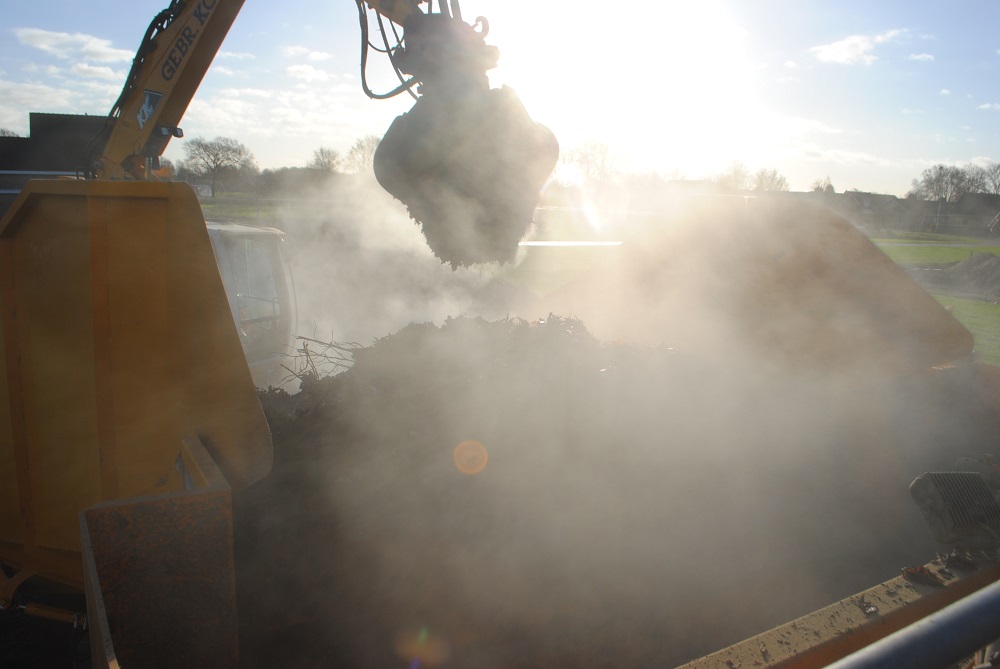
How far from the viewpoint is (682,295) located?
5953 mm

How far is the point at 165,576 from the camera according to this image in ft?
5.49

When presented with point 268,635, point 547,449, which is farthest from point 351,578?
point 547,449

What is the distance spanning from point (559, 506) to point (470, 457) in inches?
18.6

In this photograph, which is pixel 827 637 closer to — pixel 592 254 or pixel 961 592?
pixel 961 592

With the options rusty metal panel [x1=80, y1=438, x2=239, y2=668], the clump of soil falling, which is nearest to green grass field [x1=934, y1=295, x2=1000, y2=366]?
the clump of soil falling

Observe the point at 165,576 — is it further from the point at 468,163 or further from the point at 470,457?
the point at 468,163

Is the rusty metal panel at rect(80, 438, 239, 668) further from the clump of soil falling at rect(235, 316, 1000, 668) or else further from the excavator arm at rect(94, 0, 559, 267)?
the excavator arm at rect(94, 0, 559, 267)

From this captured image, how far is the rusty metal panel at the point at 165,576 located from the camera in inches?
62.7

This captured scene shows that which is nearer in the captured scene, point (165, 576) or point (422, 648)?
point (165, 576)

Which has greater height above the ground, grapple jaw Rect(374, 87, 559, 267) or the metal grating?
grapple jaw Rect(374, 87, 559, 267)

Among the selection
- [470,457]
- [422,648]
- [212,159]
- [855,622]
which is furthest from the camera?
[212,159]

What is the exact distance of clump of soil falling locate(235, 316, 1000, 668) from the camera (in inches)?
90.7

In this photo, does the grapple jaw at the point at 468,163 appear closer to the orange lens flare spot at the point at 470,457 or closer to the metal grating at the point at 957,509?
the orange lens flare spot at the point at 470,457

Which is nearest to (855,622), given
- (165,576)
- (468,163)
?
(165,576)
